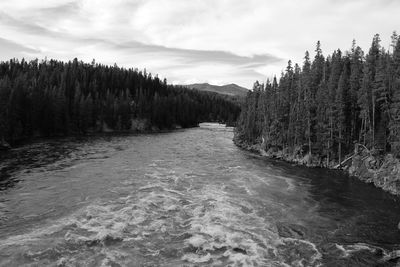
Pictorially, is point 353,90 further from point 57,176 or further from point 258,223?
point 57,176

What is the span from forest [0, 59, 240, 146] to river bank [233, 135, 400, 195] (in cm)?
5954

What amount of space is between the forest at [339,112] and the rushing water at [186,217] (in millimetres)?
10813

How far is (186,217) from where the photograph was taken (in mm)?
27750

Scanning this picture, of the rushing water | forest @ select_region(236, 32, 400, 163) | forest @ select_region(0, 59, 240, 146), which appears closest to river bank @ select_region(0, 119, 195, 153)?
forest @ select_region(0, 59, 240, 146)

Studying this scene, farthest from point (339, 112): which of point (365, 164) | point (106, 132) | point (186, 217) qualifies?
point (106, 132)

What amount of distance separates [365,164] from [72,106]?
319ft

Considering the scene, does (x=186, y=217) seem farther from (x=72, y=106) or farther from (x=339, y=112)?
(x=72, y=106)

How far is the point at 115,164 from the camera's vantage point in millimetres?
51281

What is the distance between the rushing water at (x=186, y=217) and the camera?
68.6 feet

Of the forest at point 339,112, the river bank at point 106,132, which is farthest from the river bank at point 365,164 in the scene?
the river bank at point 106,132

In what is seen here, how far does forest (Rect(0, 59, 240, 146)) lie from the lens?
8488 centimetres

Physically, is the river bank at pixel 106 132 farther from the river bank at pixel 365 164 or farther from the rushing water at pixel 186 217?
the river bank at pixel 365 164

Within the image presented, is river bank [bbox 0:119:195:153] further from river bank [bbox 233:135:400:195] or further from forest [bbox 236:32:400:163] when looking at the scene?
river bank [bbox 233:135:400:195]

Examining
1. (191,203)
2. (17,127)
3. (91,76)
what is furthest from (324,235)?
(91,76)
